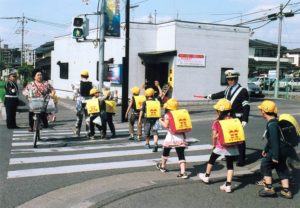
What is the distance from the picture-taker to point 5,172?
783cm

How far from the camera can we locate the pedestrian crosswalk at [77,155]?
27.1 ft

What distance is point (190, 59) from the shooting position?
24906mm

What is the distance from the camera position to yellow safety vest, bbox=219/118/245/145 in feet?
21.2

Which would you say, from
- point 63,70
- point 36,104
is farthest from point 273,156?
point 63,70

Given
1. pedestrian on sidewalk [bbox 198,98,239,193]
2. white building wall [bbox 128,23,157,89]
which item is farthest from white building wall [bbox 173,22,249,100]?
pedestrian on sidewalk [bbox 198,98,239,193]

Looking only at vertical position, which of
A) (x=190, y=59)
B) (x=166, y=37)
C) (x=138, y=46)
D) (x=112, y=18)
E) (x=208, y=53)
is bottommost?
(x=190, y=59)

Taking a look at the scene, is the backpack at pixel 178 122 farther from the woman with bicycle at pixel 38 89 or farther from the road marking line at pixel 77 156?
the woman with bicycle at pixel 38 89

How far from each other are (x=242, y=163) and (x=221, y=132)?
90.3 inches

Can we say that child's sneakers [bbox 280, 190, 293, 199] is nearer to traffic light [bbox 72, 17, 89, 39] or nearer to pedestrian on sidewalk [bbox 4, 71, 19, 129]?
traffic light [bbox 72, 17, 89, 39]

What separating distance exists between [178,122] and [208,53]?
18764 millimetres

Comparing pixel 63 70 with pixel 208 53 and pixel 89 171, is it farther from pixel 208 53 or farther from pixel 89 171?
pixel 89 171

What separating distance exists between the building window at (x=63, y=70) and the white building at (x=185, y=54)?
31.6 feet

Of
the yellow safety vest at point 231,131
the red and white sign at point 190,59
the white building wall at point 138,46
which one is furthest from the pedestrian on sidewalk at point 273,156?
the white building wall at point 138,46

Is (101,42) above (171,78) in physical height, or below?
above
